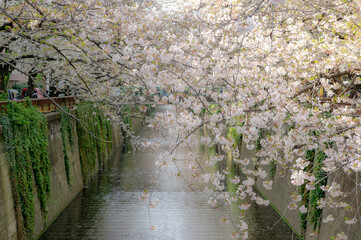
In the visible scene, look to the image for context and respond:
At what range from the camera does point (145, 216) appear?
12125 millimetres

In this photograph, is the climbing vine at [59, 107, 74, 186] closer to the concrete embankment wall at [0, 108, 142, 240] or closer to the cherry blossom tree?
the concrete embankment wall at [0, 108, 142, 240]

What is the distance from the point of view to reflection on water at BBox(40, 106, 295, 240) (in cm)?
1076

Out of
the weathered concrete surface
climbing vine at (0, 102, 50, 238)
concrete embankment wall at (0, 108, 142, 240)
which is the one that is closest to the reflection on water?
→ concrete embankment wall at (0, 108, 142, 240)

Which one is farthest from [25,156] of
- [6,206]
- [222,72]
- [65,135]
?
[222,72]

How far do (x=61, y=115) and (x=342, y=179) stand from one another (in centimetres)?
919

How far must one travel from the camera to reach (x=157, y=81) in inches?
242

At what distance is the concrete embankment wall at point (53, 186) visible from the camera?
8234 millimetres

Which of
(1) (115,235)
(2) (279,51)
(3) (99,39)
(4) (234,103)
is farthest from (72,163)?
(4) (234,103)

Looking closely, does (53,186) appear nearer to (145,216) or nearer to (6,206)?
(145,216)

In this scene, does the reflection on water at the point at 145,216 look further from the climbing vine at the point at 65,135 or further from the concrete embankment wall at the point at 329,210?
the climbing vine at the point at 65,135

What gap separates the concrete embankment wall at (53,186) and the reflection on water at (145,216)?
0.33m

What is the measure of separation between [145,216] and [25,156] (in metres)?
4.37

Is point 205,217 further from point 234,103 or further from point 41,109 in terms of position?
point 234,103

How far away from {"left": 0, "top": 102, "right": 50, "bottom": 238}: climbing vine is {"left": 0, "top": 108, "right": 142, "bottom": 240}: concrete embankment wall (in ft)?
0.52
